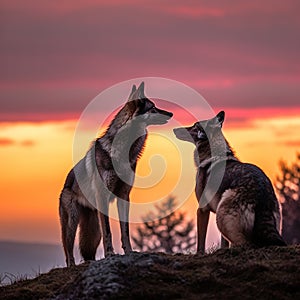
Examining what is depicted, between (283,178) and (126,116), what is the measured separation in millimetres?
48611

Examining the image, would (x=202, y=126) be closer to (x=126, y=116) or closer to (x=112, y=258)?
(x=126, y=116)

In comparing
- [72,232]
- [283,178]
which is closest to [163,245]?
[283,178]

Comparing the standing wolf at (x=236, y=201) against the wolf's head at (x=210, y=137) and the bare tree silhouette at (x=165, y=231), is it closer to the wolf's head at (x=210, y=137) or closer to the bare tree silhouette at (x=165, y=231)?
the wolf's head at (x=210, y=137)

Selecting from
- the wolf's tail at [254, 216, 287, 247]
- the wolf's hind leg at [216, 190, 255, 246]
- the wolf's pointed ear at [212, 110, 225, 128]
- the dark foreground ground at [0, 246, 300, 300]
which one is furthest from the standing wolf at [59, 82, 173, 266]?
the dark foreground ground at [0, 246, 300, 300]

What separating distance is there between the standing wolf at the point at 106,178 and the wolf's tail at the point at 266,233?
3656 mm

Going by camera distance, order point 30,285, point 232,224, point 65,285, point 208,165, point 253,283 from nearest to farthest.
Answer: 1. point 253,283
2. point 65,285
3. point 30,285
4. point 232,224
5. point 208,165

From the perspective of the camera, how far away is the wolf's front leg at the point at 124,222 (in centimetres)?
1875

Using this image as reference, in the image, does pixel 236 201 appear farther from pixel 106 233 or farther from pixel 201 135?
pixel 106 233

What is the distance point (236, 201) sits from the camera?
53.6 feet

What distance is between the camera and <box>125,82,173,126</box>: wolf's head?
63.5 ft

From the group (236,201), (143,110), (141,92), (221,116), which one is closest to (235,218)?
(236,201)

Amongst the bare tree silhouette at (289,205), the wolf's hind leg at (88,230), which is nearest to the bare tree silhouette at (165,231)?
the bare tree silhouette at (289,205)

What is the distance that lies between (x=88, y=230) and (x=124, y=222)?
3.95 ft

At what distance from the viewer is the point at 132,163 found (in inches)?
762
